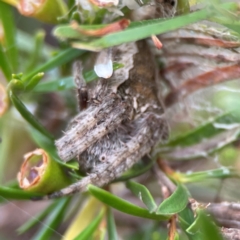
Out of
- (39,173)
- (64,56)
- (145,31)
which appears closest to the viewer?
(145,31)

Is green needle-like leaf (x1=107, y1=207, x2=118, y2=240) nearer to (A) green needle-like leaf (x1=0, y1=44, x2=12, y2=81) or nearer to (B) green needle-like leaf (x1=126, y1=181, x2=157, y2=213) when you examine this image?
(B) green needle-like leaf (x1=126, y1=181, x2=157, y2=213)

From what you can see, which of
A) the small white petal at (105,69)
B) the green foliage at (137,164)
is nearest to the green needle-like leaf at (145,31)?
the green foliage at (137,164)

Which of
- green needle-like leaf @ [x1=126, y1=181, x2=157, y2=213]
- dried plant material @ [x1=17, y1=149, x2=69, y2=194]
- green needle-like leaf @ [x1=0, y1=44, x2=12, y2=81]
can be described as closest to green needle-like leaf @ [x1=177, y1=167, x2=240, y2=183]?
green needle-like leaf @ [x1=126, y1=181, x2=157, y2=213]

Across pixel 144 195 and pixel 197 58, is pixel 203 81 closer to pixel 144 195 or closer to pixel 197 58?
pixel 197 58

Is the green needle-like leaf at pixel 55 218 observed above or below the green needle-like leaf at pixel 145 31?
below

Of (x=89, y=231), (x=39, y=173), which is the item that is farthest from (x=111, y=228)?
(x=39, y=173)

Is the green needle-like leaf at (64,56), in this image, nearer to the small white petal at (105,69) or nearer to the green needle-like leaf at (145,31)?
the small white petal at (105,69)

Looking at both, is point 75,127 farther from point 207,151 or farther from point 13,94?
point 207,151
